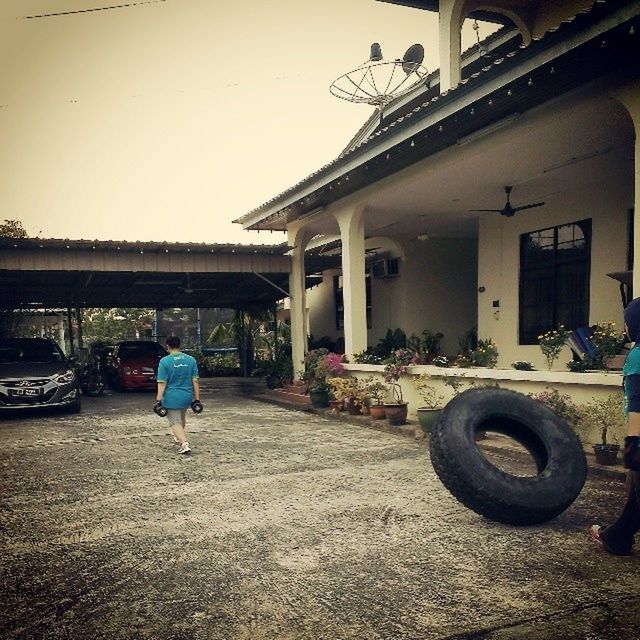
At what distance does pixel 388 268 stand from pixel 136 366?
29.9ft

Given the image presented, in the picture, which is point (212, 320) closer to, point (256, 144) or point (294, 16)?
point (256, 144)

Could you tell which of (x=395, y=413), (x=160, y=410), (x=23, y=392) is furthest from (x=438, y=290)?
(x=23, y=392)

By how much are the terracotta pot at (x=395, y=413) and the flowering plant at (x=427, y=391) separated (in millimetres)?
412

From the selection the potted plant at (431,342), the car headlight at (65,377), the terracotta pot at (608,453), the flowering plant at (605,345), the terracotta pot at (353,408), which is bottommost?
the terracotta pot at (353,408)

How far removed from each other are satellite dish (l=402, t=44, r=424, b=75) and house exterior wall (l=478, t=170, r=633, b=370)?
212 inches

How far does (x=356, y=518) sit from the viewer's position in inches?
181

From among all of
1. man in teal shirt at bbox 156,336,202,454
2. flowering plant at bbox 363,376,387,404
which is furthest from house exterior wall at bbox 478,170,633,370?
man in teal shirt at bbox 156,336,202,454

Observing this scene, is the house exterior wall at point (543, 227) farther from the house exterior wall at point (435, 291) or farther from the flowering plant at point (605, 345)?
the flowering plant at point (605, 345)

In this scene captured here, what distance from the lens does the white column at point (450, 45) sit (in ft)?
30.8

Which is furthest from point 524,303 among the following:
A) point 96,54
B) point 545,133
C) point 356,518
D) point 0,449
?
point 96,54

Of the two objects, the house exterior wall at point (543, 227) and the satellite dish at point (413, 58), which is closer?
the house exterior wall at point (543, 227)

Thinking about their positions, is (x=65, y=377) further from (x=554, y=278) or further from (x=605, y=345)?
(x=554, y=278)

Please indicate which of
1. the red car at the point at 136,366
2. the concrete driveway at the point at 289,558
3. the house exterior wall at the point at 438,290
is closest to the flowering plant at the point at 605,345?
the concrete driveway at the point at 289,558

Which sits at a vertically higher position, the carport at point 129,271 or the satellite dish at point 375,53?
the satellite dish at point 375,53
